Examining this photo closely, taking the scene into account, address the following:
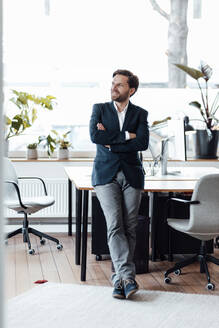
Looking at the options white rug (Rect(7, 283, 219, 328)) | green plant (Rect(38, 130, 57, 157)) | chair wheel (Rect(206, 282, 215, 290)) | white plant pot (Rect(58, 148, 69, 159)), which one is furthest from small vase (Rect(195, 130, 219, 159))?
white rug (Rect(7, 283, 219, 328))

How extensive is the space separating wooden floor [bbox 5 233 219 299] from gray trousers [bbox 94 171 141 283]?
1.21 ft

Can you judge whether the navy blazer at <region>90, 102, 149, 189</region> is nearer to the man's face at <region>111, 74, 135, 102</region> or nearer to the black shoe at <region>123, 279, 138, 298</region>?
the man's face at <region>111, 74, 135, 102</region>

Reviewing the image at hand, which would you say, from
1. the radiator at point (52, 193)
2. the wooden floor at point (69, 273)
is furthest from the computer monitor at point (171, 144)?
the radiator at point (52, 193)

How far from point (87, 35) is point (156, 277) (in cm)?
335

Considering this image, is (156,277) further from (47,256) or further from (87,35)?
(87,35)

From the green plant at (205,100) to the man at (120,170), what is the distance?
212cm

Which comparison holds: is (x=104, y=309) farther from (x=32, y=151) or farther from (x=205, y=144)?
(x=205, y=144)

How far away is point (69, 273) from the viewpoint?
3979 millimetres

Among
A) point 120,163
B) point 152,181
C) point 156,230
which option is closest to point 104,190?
point 120,163

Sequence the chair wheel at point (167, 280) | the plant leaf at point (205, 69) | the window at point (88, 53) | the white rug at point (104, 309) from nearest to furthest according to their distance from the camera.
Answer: the white rug at point (104, 309)
the chair wheel at point (167, 280)
the plant leaf at point (205, 69)
the window at point (88, 53)

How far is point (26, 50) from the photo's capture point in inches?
238

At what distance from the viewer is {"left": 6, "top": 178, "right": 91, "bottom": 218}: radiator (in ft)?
18.5

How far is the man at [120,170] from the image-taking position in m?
3.37

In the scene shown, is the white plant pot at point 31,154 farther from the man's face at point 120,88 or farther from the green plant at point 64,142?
the man's face at point 120,88
